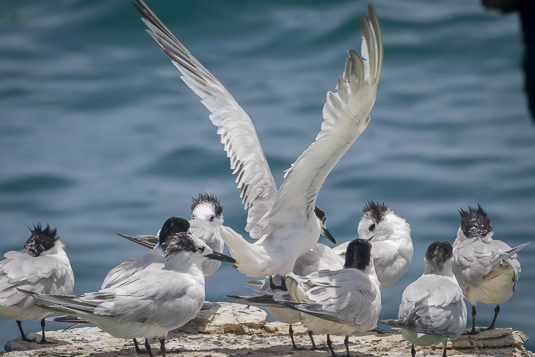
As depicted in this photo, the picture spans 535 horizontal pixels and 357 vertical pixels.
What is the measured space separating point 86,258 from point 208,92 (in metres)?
9.01

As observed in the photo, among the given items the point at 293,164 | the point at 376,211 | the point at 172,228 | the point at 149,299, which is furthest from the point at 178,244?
the point at 376,211

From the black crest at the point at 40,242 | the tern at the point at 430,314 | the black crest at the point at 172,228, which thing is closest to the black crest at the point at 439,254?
the tern at the point at 430,314

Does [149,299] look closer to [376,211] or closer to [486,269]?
[486,269]

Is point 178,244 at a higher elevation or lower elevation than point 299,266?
higher

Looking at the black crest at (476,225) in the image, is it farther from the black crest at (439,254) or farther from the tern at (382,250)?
the black crest at (439,254)

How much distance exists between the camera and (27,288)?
226 inches

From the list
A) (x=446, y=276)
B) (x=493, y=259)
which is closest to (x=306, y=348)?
(x=446, y=276)

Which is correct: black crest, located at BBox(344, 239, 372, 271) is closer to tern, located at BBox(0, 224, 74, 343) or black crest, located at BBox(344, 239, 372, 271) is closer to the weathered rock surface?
the weathered rock surface

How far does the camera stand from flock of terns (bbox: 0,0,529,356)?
16.9 feet

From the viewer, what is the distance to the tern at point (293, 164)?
5.23 meters

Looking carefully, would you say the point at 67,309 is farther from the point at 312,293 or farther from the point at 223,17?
the point at 223,17

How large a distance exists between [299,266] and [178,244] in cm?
165

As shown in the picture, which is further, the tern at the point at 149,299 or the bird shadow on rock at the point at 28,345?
the bird shadow on rock at the point at 28,345

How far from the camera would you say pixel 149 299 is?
510 centimetres
